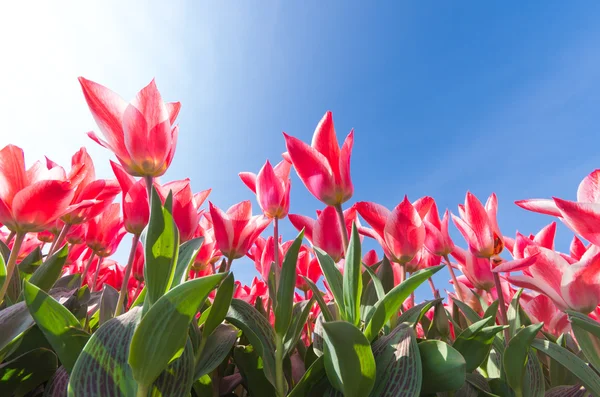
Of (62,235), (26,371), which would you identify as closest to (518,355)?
(26,371)

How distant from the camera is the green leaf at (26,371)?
0.66 m

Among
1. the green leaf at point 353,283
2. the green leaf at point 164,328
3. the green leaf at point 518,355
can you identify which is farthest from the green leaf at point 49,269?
the green leaf at point 518,355

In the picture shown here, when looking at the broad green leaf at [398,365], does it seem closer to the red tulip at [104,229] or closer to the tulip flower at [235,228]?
the tulip flower at [235,228]

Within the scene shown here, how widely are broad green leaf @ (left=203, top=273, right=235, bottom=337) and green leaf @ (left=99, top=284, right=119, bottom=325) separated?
25 centimetres

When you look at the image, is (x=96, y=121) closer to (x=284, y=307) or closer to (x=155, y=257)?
(x=155, y=257)

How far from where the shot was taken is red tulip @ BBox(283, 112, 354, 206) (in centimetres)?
93

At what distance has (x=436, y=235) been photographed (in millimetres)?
1104

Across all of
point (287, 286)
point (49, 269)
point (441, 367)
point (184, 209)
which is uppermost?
point (184, 209)

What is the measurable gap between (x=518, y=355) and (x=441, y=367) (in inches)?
6.7

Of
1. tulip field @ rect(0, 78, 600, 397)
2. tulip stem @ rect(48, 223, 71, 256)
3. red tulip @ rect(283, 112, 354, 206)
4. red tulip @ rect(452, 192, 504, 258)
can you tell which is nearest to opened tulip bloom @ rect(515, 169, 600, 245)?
tulip field @ rect(0, 78, 600, 397)

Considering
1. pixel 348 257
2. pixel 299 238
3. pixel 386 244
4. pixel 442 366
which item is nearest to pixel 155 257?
pixel 299 238

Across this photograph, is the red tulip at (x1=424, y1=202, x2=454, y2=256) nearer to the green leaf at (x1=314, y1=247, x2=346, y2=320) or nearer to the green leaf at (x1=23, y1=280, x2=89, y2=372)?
the green leaf at (x1=314, y1=247, x2=346, y2=320)

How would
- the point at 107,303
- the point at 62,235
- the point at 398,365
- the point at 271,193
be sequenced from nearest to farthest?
1. the point at 398,365
2. the point at 107,303
3. the point at 62,235
4. the point at 271,193

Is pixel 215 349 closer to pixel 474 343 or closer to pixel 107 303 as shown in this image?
pixel 107 303
